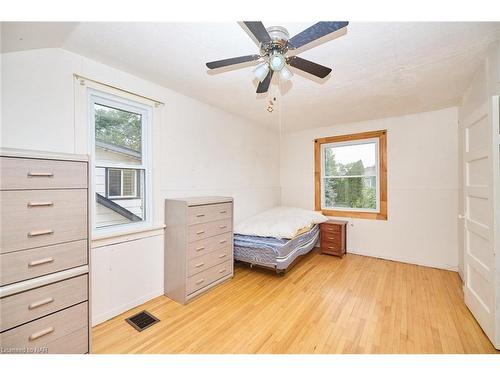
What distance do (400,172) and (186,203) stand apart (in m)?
3.50

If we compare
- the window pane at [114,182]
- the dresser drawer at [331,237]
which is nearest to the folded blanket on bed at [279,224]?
the dresser drawer at [331,237]

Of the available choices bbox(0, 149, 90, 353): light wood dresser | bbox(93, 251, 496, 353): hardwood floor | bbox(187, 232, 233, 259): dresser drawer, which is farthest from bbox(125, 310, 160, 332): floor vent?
bbox(187, 232, 233, 259): dresser drawer

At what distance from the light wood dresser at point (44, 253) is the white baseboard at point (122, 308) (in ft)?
1.83

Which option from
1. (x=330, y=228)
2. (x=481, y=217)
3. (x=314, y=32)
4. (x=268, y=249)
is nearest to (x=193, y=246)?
(x=268, y=249)

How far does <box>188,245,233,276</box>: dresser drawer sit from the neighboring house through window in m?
0.76

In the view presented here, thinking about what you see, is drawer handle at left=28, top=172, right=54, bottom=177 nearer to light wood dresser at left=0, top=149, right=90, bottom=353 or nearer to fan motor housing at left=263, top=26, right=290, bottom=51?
light wood dresser at left=0, top=149, right=90, bottom=353

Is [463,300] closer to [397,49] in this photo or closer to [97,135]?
[397,49]

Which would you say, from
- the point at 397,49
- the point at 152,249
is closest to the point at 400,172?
the point at 397,49

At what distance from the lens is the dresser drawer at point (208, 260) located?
7.87 feet

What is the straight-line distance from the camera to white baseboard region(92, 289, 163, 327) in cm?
198

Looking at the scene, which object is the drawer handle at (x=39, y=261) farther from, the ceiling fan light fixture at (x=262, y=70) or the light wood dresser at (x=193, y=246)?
the ceiling fan light fixture at (x=262, y=70)

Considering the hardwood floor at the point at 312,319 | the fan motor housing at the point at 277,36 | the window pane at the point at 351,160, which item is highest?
the fan motor housing at the point at 277,36

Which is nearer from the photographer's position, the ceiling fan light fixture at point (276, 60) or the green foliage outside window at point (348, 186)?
the ceiling fan light fixture at point (276, 60)

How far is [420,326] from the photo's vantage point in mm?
1948
